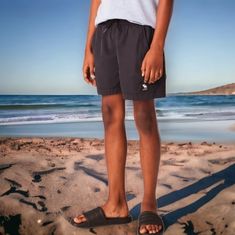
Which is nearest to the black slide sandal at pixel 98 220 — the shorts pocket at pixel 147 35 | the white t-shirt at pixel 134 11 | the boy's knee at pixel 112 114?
the boy's knee at pixel 112 114

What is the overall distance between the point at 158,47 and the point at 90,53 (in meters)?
0.52

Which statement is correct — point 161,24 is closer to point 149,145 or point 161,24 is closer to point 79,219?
point 149,145

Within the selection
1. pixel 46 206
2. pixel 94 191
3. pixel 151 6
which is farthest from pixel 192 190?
pixel 151 6

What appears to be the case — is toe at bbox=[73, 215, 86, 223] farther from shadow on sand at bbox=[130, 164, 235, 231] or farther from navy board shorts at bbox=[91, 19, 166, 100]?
navy board shorts at bbox=[91, 19, 166, 100]

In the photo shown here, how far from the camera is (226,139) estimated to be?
5.23 m

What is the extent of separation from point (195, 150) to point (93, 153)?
3.58 ft

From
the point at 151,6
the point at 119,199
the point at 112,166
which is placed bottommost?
the point at 119,199

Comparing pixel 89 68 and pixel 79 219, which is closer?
pixel 79 219

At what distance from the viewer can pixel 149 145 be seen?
2.06 metres

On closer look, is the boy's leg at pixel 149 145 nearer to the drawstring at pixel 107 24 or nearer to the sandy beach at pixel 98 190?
the sandy beach at pixel 98 190

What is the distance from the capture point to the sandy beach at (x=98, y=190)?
84.0 inches

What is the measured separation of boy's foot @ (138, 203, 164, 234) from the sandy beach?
7cm

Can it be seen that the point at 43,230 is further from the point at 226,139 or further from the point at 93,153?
the point at 226,139

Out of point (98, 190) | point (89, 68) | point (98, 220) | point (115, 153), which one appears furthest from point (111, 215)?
point (89, 68)
